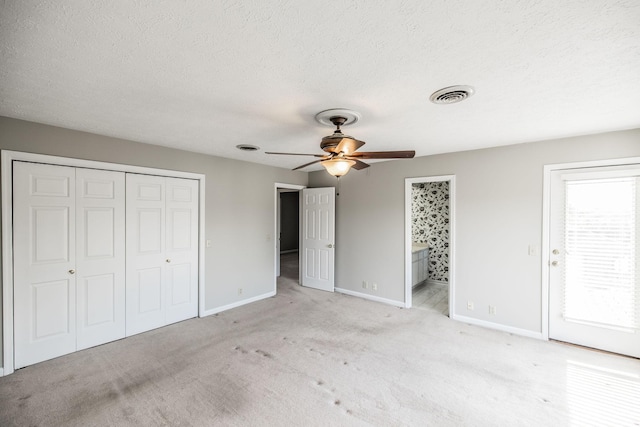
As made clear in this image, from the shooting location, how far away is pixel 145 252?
3635 millimetres

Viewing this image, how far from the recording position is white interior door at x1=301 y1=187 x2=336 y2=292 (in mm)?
5406

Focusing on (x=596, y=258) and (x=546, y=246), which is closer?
(x=596, y=258)

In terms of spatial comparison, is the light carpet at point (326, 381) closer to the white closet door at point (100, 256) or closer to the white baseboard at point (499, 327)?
the white baseboard at point (499, 327)

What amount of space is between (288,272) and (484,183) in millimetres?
5029

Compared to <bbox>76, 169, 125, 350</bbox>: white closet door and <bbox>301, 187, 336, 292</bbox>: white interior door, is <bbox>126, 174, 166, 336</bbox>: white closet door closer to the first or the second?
<bbox>76, 169, 125, 350</bbox>: white closet door

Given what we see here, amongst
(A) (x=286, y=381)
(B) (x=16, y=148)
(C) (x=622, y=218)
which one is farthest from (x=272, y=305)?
(C) (x=622, y=218)

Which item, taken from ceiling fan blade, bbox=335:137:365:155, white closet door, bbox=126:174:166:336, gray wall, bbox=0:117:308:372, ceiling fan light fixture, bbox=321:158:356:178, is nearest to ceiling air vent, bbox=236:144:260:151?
gray wall, bbox=0:117:308:372

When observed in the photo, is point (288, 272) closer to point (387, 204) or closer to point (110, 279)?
point (387, 204)

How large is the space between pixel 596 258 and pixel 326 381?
3316mm

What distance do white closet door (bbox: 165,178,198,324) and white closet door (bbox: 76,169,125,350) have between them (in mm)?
567

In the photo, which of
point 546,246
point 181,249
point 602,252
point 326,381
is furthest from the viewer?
point 181,249

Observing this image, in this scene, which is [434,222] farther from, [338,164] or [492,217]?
[338,164]

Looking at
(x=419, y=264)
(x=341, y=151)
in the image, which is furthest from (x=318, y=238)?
(x=341, y=151)

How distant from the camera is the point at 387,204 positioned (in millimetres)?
4762
